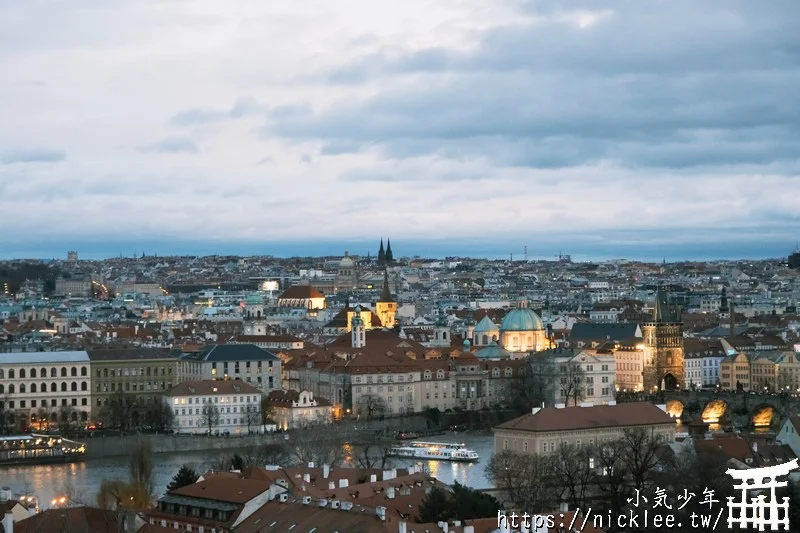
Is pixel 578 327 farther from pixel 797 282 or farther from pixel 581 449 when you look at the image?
pixel 797 282

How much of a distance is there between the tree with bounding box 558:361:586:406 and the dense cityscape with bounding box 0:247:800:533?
9 centimetres

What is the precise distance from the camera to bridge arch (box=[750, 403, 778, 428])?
2249 inches

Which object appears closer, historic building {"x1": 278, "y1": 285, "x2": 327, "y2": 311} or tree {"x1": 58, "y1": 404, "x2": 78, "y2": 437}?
tree {"x1": 58, "y1": 404, "x2": 78, "y2": 437}

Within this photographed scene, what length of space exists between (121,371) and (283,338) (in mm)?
17672

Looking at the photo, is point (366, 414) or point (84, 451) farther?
point (366, 414)

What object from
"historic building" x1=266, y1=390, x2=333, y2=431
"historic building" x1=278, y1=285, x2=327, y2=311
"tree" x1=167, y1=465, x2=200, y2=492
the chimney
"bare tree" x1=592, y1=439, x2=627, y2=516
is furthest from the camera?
"historic building" x1=278, y1=285, x2=327, y2=311

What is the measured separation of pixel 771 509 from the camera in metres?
27.5

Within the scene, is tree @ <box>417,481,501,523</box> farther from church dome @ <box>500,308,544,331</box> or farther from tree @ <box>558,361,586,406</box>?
church dome @ <box>500,308,544,331</box>

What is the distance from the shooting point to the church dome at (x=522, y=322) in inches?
2881

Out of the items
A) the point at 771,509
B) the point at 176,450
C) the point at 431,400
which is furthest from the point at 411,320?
the point at 771,509

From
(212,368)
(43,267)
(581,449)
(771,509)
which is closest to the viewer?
(771,509)

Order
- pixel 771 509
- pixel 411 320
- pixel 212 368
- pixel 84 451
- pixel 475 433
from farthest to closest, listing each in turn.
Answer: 1. pixel 411 320
2. pixel 212 368
3. pixel 475 433
4. pixel 84 451
5. pixel 771 509

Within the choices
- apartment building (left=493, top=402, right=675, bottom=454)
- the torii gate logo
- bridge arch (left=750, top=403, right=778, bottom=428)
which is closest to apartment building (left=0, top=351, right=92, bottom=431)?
apartment building (left=493, top=402, right=675, bottom=454)

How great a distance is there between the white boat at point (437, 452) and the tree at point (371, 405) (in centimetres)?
788
